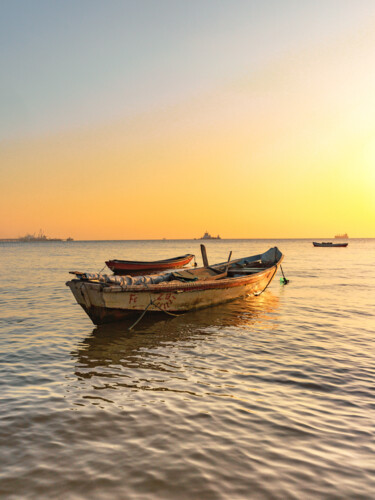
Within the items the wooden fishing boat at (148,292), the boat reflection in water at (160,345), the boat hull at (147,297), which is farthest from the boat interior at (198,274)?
the boat reflection in water at (160,345)

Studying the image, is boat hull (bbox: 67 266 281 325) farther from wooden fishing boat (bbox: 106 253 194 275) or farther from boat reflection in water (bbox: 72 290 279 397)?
wooden fishing boat (bbox: 106 253 194 275)

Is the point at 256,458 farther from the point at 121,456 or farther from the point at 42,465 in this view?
the point at 42,465

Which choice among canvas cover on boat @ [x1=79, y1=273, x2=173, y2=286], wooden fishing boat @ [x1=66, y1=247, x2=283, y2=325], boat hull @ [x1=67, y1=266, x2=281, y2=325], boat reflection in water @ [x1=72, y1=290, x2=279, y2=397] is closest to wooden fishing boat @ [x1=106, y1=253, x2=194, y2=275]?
wooden fishing boat @ [x1=66, y1=247, x2=283, y2=325]

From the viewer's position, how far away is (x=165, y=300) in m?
13.2

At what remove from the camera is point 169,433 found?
5.15 meters

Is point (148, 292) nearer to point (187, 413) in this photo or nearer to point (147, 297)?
point (147, 297)

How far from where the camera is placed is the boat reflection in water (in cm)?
758

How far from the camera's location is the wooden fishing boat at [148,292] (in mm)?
11664

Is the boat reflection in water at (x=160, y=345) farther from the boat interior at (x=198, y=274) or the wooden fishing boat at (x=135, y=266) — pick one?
the wooden fishing boat at (x=135, y=266)

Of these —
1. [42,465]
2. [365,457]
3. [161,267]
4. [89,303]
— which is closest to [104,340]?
[89,303]

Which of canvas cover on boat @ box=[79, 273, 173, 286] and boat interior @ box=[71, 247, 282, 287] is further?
boat interior @ box=[71, 247, 282, 287]

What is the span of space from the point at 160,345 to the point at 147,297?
2.59 m

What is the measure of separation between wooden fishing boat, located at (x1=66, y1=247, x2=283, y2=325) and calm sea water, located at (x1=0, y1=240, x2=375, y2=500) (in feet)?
2.53

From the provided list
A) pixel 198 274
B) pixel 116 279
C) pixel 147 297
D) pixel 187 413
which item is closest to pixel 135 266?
pixel 198 274
